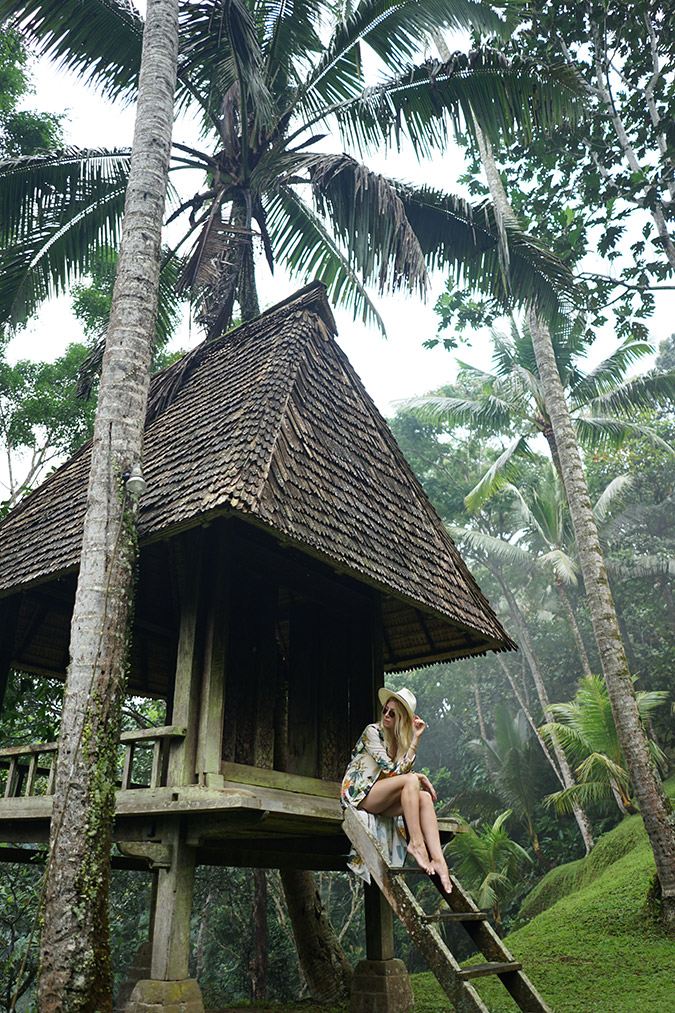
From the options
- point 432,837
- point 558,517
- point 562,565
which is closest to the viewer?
point 432,837

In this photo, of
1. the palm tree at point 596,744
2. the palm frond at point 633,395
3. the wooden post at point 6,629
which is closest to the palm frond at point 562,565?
the palm frond at point 633,395

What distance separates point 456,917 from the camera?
13.5 ft

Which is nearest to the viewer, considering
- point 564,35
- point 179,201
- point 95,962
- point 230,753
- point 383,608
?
point 95,962

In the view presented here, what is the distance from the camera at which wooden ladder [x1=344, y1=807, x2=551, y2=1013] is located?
12.4ft

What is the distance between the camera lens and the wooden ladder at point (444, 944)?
12.4 ft

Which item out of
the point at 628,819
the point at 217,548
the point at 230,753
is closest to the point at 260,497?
the point at 217,548

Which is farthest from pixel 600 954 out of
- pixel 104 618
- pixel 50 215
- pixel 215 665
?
pixel 50 215

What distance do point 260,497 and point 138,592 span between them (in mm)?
3459

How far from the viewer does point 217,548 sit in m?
5.86

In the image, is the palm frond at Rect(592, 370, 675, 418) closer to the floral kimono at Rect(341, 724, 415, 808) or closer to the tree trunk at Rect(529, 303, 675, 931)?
the tree trunk at Rect(529, 303, 675, 931)

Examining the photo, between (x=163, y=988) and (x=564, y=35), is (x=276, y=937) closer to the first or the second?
(x=163, y=988)

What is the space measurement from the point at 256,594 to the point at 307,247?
601 centimetres

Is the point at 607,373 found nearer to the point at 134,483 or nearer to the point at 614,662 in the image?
the point at 614,662

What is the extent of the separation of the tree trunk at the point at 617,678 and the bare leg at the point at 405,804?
5.54 metres
